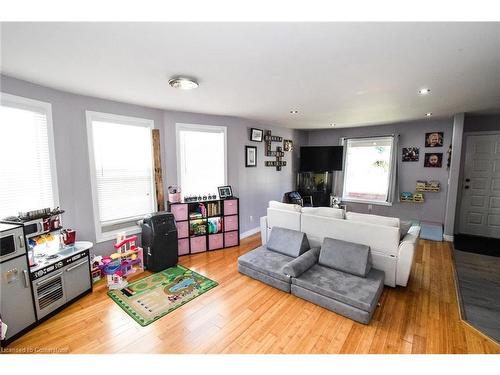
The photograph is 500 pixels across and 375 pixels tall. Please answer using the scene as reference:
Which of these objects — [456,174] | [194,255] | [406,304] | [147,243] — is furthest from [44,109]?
[456,174]

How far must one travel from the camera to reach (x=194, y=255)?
3.80m

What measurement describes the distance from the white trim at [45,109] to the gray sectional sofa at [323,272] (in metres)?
2.53

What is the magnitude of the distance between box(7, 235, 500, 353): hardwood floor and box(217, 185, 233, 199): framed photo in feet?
5.85

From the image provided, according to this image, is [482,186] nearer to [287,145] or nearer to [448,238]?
[448,238]

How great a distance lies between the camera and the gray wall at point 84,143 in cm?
263

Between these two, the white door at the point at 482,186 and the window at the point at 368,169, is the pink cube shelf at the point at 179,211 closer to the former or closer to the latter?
the window at the point at 368,169

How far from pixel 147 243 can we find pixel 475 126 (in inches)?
258

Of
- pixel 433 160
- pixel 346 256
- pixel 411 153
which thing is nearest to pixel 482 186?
pixel 433 160

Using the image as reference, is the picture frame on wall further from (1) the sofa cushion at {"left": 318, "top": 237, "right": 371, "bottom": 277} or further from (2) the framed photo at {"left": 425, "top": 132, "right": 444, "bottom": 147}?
(1) the sofa cushion at {"left": 318, "top": 237, "right": 371, "bottom": 277}

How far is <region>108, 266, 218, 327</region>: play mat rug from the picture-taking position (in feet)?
7.70

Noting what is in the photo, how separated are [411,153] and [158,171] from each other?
5.58 metres

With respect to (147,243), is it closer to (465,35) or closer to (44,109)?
(44,109)

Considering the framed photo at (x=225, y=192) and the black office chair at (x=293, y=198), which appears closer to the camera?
the framed photo at (x=225, y=192)

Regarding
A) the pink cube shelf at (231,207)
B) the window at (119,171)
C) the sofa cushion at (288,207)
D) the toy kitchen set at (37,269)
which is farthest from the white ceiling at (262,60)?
the pink cube shelf at (231,207)
